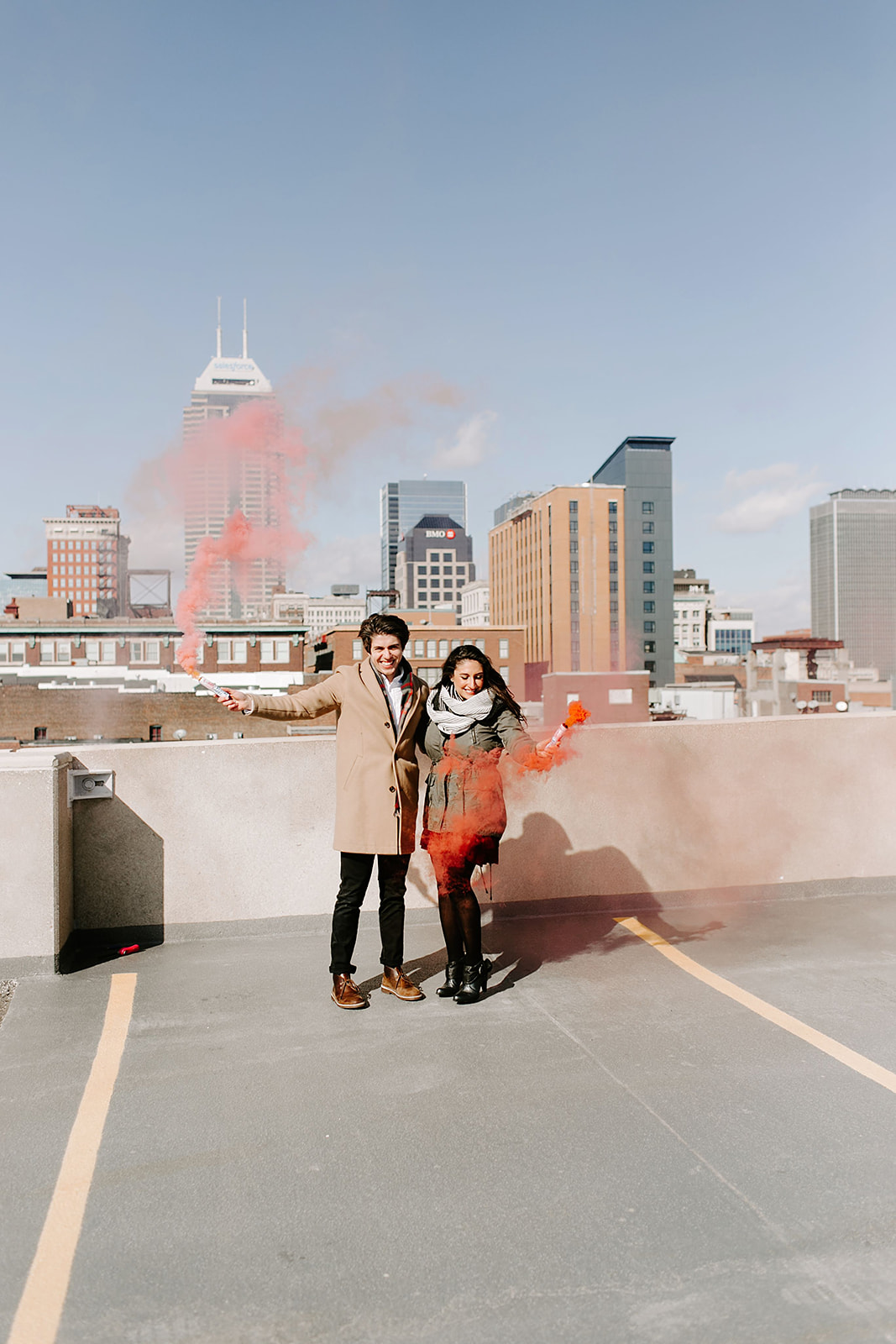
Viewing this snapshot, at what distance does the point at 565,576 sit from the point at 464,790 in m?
54.4

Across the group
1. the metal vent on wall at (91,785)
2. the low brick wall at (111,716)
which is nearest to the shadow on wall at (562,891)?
the metal vent on wall at (91,785)

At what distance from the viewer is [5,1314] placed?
85.1 inches

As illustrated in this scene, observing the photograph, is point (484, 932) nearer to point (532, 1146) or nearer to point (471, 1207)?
point (532, 1146)

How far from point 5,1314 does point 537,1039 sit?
219 cm

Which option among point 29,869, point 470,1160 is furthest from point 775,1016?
point 29,869

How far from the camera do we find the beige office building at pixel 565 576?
172 ft

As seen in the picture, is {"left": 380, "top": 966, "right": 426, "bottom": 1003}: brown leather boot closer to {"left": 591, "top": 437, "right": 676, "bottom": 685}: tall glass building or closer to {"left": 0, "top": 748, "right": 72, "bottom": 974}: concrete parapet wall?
{"left": 0, "top": 748, "right": 72, "bottom": 974}: concrete parapet wall

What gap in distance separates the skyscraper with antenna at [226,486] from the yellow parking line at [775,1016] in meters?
3.72

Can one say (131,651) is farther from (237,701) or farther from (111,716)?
(111,716)

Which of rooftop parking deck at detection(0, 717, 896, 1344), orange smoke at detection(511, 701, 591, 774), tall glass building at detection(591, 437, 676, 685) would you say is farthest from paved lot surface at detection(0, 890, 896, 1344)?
tall glass building at detection(591, 437, 676, 685)

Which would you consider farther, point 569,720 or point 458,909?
point 458,909

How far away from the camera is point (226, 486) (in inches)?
289

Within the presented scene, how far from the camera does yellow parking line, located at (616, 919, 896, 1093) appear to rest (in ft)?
11.4

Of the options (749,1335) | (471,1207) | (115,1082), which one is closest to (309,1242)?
(471,1207)
